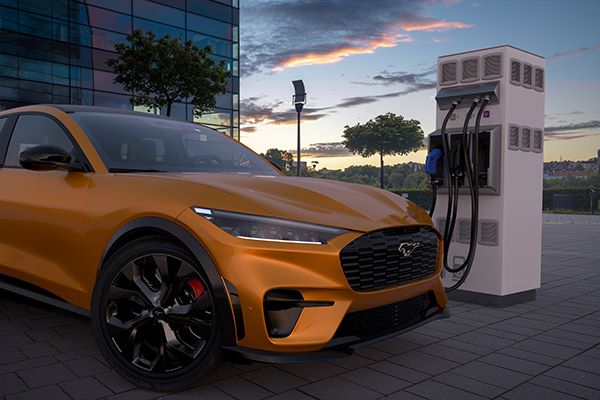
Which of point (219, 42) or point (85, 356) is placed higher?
point (219, 42)

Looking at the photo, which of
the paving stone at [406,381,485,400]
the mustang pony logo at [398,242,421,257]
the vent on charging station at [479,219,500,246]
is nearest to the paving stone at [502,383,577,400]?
the paving stone at [406,381,485,400]

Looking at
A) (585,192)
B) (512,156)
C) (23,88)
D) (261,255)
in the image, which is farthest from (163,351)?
(585,192)

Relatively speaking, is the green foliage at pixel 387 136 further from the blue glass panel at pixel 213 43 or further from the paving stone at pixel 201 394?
the paving stone at pixel 201 394

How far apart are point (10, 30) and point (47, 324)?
2826cm

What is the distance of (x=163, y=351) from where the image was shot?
9.87ft

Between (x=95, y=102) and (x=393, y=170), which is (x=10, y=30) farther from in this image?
(x=393, y=170)

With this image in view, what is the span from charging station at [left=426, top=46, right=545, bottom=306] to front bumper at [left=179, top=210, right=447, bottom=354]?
300 centimetres

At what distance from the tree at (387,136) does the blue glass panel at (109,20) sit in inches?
2372

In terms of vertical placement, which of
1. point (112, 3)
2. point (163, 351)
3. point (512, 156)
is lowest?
point (163, 351)

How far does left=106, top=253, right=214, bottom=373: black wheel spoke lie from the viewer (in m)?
2.91


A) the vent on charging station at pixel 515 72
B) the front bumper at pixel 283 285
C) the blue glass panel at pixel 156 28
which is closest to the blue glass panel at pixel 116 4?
the blue glass panel at pixel 156 28

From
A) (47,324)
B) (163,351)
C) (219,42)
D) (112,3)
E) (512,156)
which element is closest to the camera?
(163,351)

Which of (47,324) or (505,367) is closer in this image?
(505,367)

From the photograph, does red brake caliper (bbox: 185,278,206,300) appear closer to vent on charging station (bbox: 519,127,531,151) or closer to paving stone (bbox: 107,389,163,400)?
paving stone (bbox: 107,389,163,400)
